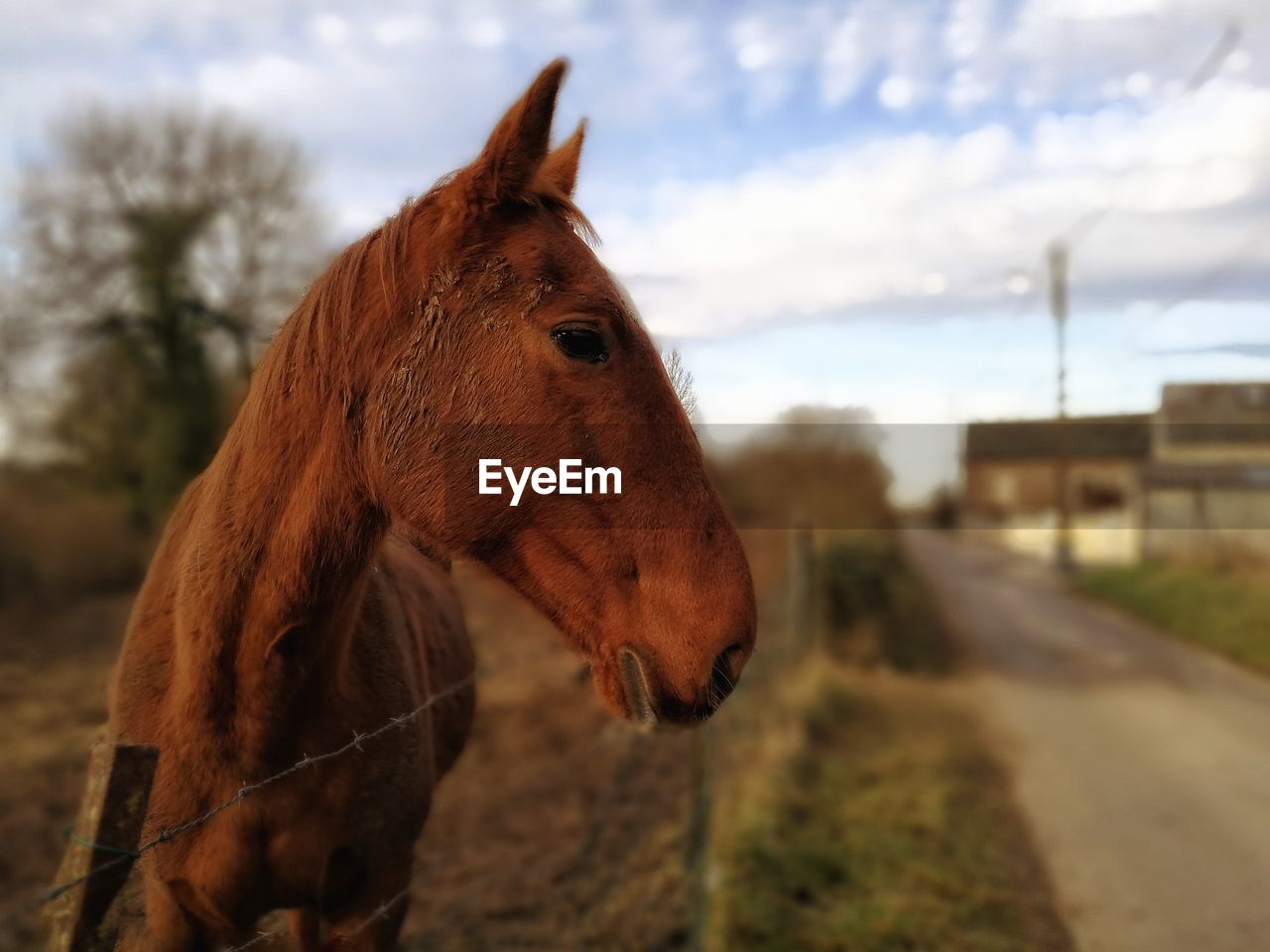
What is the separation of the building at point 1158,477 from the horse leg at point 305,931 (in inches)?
498

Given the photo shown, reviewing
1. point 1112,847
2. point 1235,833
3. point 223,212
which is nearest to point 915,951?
point 1112,847

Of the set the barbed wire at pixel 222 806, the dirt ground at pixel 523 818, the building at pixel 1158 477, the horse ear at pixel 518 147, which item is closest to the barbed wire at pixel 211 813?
the barbed wire at pixel 222 806

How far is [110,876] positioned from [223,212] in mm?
20547

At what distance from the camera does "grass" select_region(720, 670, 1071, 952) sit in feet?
14.9

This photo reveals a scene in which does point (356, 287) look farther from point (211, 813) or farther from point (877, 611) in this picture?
point (877, 611)

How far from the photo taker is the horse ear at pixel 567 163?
2143 millimetres

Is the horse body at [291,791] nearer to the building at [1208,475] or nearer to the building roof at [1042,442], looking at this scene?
the building at [1208,475]

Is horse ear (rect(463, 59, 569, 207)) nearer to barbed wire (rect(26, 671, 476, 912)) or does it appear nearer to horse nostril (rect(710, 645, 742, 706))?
horse nostril (rect(710, 645, 742, 706))

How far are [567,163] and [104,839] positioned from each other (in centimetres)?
171

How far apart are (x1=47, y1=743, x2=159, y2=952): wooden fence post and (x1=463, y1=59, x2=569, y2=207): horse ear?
4.09 ft

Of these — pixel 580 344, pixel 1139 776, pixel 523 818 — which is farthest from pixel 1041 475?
pixel 580 344

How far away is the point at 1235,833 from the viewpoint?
5852mm

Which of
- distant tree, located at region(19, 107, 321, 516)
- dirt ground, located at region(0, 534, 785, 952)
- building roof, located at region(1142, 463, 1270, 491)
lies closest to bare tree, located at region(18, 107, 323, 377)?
distant tree, located at region(19, 107, 321, 516)

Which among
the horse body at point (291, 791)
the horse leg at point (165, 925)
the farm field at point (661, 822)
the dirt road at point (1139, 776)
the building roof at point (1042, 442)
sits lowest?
the dirt road at point (1139, 776)
